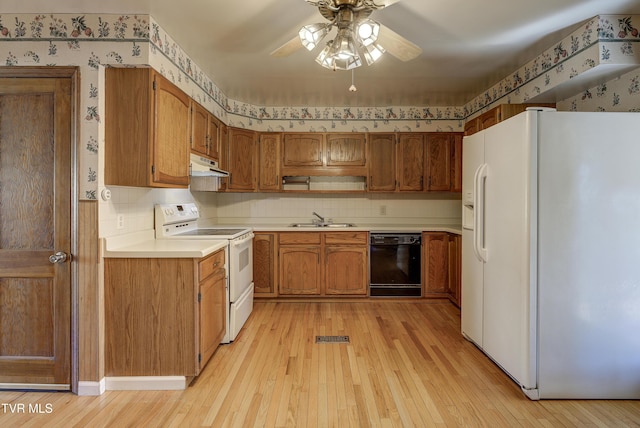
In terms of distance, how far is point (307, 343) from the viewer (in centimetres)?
286

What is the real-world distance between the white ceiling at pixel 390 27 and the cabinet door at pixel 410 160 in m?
0.58

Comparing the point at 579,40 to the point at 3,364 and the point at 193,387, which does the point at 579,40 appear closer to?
the point at 193,387

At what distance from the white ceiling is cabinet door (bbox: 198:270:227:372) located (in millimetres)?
1752

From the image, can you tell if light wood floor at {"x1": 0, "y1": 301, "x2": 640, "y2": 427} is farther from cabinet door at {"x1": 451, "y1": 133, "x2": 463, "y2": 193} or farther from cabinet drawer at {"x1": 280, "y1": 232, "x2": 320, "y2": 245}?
cabinet door at {"x1": 451, "y1": 133, "x2": 463, "y2": 193}

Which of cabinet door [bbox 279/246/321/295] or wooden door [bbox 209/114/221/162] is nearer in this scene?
wooden door [bbox 209/114/221/162]

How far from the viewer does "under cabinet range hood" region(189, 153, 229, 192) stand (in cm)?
290

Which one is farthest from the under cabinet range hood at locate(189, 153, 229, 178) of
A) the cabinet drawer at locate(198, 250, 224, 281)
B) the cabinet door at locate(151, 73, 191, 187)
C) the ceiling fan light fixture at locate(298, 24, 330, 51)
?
the ceiling fan light fixture at locate(298, 24, 330, 51)

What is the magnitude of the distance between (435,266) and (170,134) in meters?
3.11

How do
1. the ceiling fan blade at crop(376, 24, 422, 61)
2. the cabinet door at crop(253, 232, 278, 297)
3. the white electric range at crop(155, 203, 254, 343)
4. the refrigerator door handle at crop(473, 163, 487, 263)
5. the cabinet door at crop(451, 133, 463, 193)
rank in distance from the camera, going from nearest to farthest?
1. the ceiling fan blade at crop(376, 24, 422, 61)
2. the refrigerator door handle at crop(473, 163, 487, 263)
3. the white electric range at crop(155, 203, 254, 343)
4. the cabinet door at crop(253, 232, 278, 297)
5. the cabinet door at crop(451, 133, 463, 193)

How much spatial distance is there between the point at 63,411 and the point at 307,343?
1.63 metres

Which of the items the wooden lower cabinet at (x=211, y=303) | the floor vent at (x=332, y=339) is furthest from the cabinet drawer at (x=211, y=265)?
the floor vent at (x=332, y=339)

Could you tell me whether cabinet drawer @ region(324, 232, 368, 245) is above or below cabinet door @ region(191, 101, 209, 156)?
below

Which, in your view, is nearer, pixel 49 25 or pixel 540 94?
pixel 49 25

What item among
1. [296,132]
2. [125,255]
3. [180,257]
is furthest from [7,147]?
[296,132]
